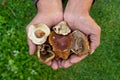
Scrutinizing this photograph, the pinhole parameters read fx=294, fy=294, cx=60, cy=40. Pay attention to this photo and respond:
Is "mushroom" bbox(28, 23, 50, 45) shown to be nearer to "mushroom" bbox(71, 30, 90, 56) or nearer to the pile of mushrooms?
the pile of mushrooms

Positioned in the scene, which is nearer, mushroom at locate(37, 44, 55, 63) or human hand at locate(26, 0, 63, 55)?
mushroom at locate(37, 44, 55, 63)

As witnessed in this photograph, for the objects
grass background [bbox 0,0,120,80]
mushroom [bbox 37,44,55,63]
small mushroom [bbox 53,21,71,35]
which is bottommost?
grass background [bbox 0,0,120,80]

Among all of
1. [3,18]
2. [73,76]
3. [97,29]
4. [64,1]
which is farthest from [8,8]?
[97,29]

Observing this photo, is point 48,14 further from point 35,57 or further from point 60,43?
point 35,57

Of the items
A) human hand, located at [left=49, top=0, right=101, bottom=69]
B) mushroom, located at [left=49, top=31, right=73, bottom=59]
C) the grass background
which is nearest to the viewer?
mushroom, located at [left=49, top=31, right=73, bottom=59]

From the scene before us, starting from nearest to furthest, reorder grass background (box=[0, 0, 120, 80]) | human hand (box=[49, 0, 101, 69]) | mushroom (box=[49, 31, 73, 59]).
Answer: mushroom (box=[49, 31, 73, 59]) → human hand (box=[49, 0, 101, 69]) → grass background (box=[0, 0, 120, 80])

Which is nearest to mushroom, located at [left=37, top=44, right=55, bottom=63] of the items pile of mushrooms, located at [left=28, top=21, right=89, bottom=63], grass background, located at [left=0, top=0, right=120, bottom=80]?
pile of mushrooms, located at [left=28, top=21, right=89, bottom=63]

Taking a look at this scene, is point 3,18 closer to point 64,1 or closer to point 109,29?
point 64,1

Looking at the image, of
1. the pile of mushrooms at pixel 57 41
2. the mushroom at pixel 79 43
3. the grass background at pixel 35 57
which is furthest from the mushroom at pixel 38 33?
the grass background at pixel 35 57

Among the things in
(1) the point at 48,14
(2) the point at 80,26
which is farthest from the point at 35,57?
(2) the point at 80,26
